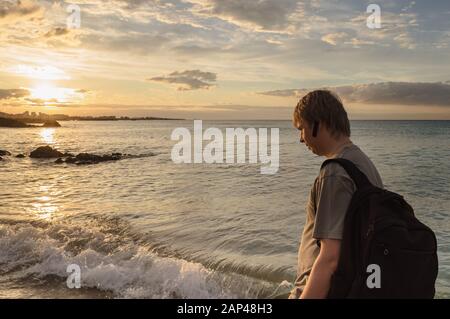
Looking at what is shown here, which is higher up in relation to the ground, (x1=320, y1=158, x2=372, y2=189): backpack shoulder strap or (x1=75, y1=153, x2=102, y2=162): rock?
(x1=320, y1=158, x2=372, y2=189): backpack shoulder strap

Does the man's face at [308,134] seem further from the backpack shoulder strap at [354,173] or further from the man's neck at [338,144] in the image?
the backpack shoulder strap at [354,173]

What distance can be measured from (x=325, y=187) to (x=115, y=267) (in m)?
7.43

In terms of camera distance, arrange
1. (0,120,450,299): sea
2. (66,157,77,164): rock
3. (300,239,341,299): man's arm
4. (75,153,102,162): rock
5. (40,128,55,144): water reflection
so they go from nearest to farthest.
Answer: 1. (300,239,341,299): man's arm
2. (0,120,450,299): sea
3. (66,157,77,164): rock
4. (75,153,102,162): rock
5. (40,128,55,144): water reflection

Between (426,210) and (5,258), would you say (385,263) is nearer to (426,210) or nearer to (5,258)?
(5,258)

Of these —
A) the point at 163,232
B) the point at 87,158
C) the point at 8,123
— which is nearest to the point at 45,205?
the point at 163,232

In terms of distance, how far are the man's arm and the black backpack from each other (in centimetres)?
3

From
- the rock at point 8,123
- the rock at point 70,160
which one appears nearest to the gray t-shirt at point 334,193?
the rock at point 70,160

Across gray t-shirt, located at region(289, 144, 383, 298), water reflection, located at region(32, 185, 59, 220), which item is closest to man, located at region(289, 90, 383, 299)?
gray t-shirt, located at region(289, 144, 383, 298)

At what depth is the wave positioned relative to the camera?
27.3 ft

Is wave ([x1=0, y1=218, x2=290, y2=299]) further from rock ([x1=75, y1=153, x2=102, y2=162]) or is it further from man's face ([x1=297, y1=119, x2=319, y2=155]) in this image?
rock ([x1=75, y1=153, x2=102, y2=162])

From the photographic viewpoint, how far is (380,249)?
242 cm

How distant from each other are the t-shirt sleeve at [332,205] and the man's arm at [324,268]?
60mm

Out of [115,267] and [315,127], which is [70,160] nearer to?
[115,267]

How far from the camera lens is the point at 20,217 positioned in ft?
48.4
